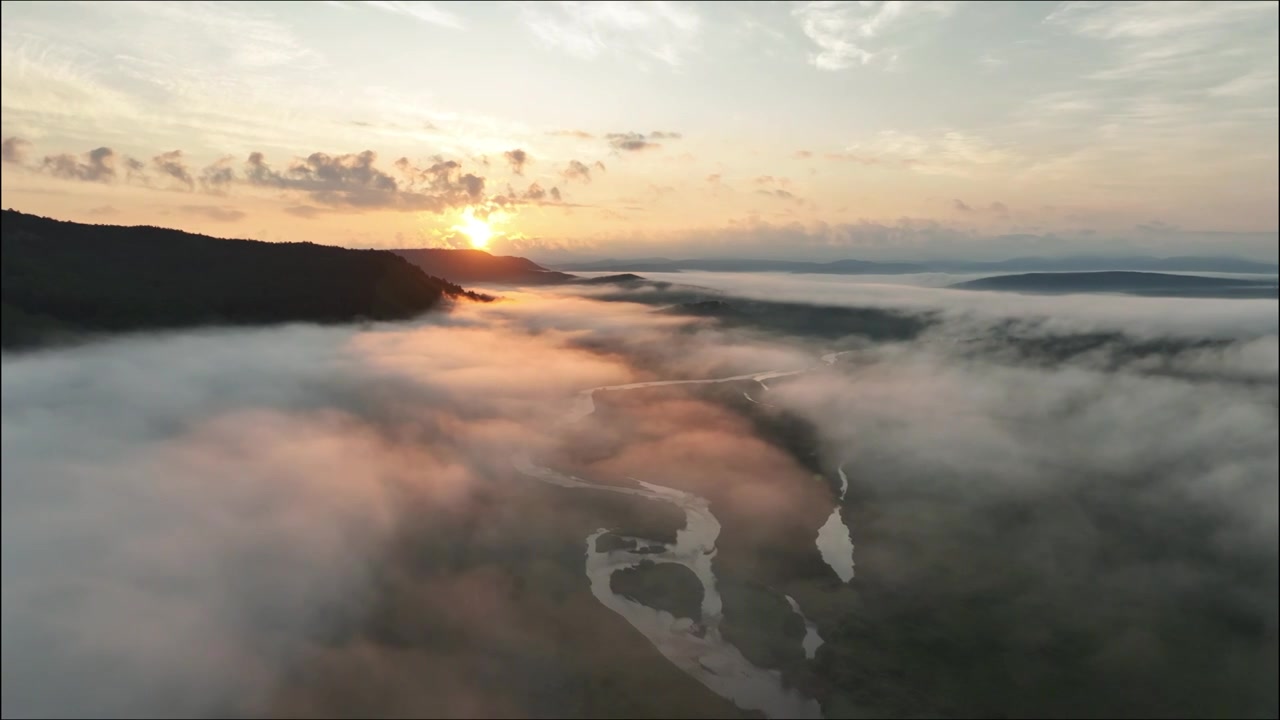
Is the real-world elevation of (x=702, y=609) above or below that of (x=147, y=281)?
below

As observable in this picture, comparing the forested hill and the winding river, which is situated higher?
the forested hill

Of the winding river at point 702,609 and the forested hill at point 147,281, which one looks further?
the forested hill at point 147,281

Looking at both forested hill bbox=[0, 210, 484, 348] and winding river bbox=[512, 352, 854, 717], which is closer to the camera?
winding river bbox=[512, 352, 854, 717]

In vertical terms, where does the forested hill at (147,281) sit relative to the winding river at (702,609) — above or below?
above

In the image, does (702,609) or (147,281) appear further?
(147,281)

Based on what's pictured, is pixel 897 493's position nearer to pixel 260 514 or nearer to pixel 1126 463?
pixel 1126 463
